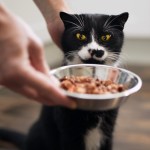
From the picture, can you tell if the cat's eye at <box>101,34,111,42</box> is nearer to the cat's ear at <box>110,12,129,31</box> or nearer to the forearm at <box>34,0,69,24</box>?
the cat's ear at <box>110,12,129,31</box>

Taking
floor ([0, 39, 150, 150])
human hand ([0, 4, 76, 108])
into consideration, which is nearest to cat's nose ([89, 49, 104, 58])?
floor ([0, 39, 150, 150])

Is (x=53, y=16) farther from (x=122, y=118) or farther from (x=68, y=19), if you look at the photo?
(x=122, y=118)

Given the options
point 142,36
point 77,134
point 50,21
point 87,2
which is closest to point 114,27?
point 50,21

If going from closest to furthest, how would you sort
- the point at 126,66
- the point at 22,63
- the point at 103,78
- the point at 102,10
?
the point at 22,63 → the point at 103,78 → the point at 126,66 → the point at 102,10

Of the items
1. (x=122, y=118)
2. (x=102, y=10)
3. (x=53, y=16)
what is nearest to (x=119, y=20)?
(x=53, y=16)

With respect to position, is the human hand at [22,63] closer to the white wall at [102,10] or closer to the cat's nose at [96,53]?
the cat's nose at [96,53]
